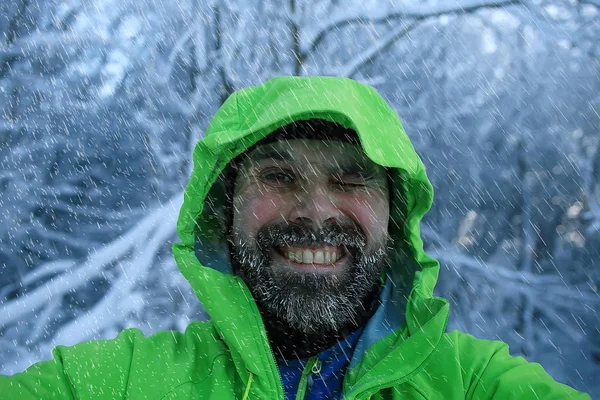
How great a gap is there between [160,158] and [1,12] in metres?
2.56

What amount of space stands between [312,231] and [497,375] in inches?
27.0

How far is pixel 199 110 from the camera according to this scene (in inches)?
279

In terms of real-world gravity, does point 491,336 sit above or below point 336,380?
below

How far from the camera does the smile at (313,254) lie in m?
1.88

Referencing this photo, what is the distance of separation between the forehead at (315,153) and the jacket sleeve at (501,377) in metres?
0.66

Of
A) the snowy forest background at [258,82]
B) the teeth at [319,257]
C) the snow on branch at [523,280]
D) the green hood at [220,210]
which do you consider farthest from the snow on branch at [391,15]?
the teeth at [319,257]

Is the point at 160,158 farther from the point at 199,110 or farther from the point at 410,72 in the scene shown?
the point at 410,72

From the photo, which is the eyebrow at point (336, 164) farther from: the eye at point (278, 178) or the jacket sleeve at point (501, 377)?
the jacket sleeve at point (501, 377)

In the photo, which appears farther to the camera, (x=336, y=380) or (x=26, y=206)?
(x=26, y=206)

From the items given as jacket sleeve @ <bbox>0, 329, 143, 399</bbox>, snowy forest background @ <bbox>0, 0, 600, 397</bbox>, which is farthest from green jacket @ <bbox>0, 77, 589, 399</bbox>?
snowy forest background @ <bbox>0, 0, 600, 397</bbox>

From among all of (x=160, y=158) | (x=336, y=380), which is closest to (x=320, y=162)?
(x=336, y=380)

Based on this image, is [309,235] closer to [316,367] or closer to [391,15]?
[316,367]

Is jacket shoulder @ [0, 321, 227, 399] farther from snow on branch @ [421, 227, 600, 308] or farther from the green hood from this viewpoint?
snow on branch @ [421, 227, 600, 308]

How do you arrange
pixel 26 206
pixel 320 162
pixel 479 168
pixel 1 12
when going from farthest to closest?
pixel 479 168, pixel 1 12, pixel 26 206, pixel 320 162
